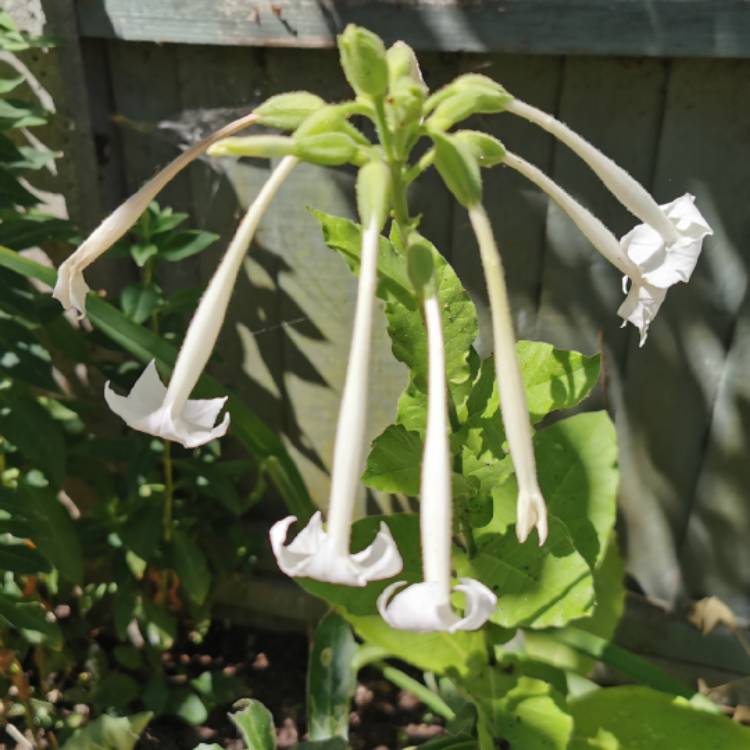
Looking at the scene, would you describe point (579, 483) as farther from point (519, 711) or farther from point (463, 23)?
point (463, 23)

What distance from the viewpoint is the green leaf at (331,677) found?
1.52 m

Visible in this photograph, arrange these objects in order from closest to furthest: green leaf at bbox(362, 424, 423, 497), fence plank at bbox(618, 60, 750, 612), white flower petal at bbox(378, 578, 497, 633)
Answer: white flower petal at bbox(378, 578, 497, 633)
green leaf at bbox(362, 424, 423, 497)
fence plank at bbox(618, 60, 750, 612)

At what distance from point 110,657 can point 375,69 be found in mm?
1744

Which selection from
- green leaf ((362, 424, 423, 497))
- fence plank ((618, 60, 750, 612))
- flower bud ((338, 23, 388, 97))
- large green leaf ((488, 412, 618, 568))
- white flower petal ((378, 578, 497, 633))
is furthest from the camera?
fence plank ((618, 60, 750, 612))

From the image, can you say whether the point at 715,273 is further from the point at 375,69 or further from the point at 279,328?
the point at 375,69

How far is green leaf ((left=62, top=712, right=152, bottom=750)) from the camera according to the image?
1.42 metres

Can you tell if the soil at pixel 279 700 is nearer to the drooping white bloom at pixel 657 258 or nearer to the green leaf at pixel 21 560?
the green leaf at pixel 21 560

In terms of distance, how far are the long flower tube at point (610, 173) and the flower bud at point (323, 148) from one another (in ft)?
0.56

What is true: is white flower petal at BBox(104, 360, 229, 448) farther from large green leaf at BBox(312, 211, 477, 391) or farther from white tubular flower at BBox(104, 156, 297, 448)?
large green leaf at BBox(312, 211, 477, 391)

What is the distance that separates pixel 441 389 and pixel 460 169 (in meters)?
0.20

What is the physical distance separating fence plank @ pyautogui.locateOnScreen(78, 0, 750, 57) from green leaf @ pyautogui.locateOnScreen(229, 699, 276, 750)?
3.81ft

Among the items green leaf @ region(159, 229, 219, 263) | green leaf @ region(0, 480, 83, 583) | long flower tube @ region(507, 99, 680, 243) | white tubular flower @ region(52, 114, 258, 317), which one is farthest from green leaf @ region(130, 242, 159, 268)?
long flower tube @ region(507, 99, 680, 243)

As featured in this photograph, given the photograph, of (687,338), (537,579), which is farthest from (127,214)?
(687,338)

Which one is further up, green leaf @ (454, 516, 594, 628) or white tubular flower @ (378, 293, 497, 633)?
white tubular flower @ (378, 293, 497, 633)
